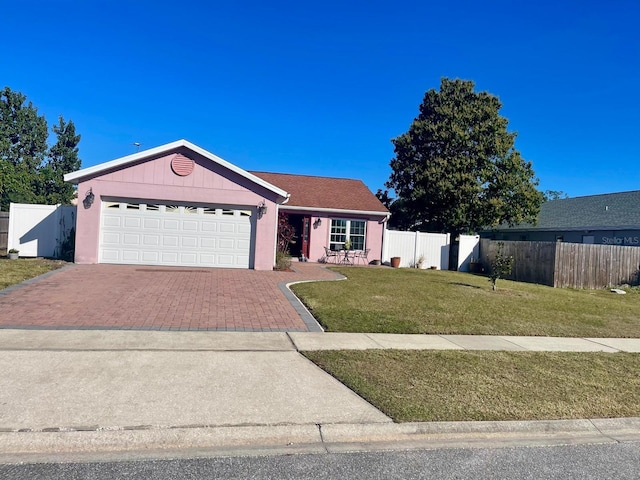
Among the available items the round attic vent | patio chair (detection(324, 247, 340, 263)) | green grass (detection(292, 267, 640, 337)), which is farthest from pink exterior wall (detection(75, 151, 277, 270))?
patio chair (detection(324, 247, 340, 263))

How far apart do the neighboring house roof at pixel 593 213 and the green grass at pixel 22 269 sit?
27.7 m

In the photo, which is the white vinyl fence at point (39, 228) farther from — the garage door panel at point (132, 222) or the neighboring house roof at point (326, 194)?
the neighboring house roof at point (326, 194)

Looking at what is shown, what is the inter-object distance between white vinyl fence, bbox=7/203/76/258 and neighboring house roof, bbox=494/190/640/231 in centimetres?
2767

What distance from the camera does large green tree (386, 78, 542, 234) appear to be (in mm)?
27578

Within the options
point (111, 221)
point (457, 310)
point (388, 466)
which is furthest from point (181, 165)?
point (388, 466)

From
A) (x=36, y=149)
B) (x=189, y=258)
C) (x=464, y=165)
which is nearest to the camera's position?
(x=189, y=258)

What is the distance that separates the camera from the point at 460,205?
90.7ft

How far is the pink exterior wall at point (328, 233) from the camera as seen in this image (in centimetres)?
2261

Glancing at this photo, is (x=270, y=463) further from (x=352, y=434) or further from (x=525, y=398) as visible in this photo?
(x=525, y=398)

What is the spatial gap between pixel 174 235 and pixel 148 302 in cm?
743

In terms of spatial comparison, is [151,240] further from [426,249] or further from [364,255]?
[426,249]

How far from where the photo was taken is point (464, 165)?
27.5m

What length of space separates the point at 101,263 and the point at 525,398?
14919 millimetres

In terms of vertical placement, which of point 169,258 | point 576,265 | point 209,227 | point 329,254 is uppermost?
point 209,227
